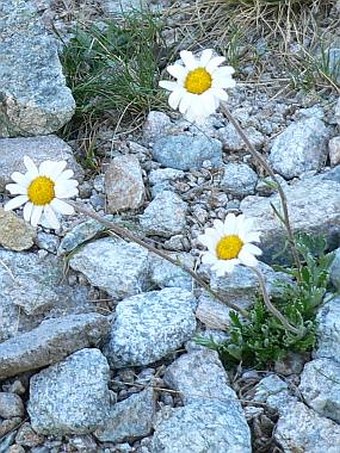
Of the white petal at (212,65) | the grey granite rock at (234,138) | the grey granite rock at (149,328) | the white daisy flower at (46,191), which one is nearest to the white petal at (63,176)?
the white daisy flower at (46,191)

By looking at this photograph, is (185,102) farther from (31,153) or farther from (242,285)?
(31,153)

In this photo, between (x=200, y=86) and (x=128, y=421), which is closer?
(x=200, y=86)

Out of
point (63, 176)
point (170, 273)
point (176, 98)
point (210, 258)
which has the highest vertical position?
point (176, 98)

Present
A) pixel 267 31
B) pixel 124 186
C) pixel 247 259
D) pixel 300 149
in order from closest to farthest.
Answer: pixel 247 259, pixel 124 186, pixel 300 149, pixel 267 31

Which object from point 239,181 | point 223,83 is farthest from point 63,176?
point 239,181

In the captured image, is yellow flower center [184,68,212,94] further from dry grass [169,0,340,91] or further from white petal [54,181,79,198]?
dry grass [169,0,340,91]

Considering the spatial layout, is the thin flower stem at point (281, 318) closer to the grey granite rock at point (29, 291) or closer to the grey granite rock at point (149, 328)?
the grey granite rock at point (149, 328)

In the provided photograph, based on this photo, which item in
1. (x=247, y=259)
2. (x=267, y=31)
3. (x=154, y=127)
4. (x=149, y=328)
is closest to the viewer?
(x=247, y=259)
